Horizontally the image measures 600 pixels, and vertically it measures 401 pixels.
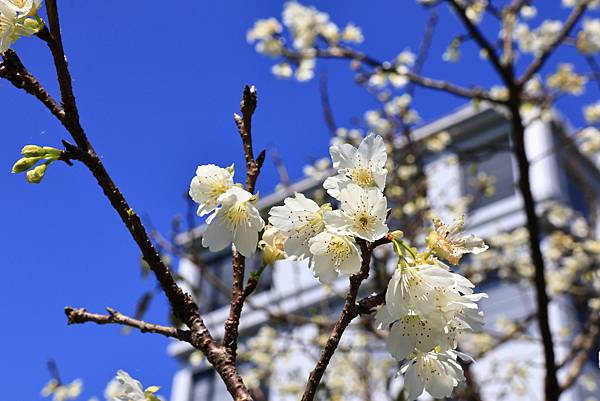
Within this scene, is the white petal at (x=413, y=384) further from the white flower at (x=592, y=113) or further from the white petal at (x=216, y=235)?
the white flower at (x=592, y=113)

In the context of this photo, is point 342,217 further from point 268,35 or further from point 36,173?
point 268,35

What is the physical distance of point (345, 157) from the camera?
3.47ft

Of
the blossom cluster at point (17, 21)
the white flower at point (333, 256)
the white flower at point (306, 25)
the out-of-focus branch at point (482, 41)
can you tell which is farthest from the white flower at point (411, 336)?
the white flower at point (306, 25)

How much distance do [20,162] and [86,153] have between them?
0.15 metres

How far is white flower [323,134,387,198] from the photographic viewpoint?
3.40ft

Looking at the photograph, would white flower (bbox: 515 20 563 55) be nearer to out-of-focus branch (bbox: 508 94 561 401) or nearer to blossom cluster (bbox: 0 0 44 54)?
out-of-focus branch (bbox: 508 94 561 401)

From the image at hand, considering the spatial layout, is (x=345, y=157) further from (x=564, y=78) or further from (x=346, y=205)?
(x=564, y=78)

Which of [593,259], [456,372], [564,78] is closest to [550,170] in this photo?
[593,259]

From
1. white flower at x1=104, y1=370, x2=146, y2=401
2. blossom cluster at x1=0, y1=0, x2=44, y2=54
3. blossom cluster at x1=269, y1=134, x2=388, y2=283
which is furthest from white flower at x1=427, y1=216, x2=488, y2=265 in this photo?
blossom cluster at x1=0, y1=0, x2=44, y2=54

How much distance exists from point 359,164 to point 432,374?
329 mm

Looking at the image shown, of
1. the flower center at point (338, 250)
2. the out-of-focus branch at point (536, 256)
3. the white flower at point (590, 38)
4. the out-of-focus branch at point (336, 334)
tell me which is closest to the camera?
the out-of-focus branch at point (336, 334)

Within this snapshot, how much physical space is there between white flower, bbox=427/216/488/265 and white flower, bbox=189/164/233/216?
31cm

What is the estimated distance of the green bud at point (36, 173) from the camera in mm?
994

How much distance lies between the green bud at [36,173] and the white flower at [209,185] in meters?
0.21
